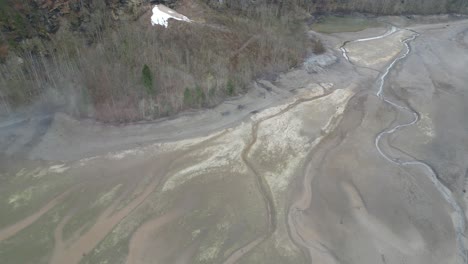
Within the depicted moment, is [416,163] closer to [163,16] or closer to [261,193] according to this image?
[261,193]

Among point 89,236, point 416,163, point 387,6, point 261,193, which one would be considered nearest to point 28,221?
point 89,236

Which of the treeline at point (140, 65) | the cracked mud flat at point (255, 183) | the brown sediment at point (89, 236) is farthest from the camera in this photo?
the treeline at point (140, 65)

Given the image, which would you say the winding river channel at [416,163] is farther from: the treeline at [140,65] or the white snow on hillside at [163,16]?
the white snow on hillside at [163,16]

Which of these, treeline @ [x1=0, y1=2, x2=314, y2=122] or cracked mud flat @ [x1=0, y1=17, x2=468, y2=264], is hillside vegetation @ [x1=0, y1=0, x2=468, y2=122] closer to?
treeline @ [x1=0, y1=2, x2=314, y2=122]

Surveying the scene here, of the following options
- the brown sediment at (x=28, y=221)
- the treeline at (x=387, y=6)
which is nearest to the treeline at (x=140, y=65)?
the brown sediment at (x=28, y=221)

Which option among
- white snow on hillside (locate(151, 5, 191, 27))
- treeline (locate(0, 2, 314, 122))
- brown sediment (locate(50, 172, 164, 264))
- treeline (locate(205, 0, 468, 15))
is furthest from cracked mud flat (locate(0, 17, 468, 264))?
treeline (locate(205, 0, 468, 15))

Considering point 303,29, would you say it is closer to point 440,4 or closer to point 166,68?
point 166,68
